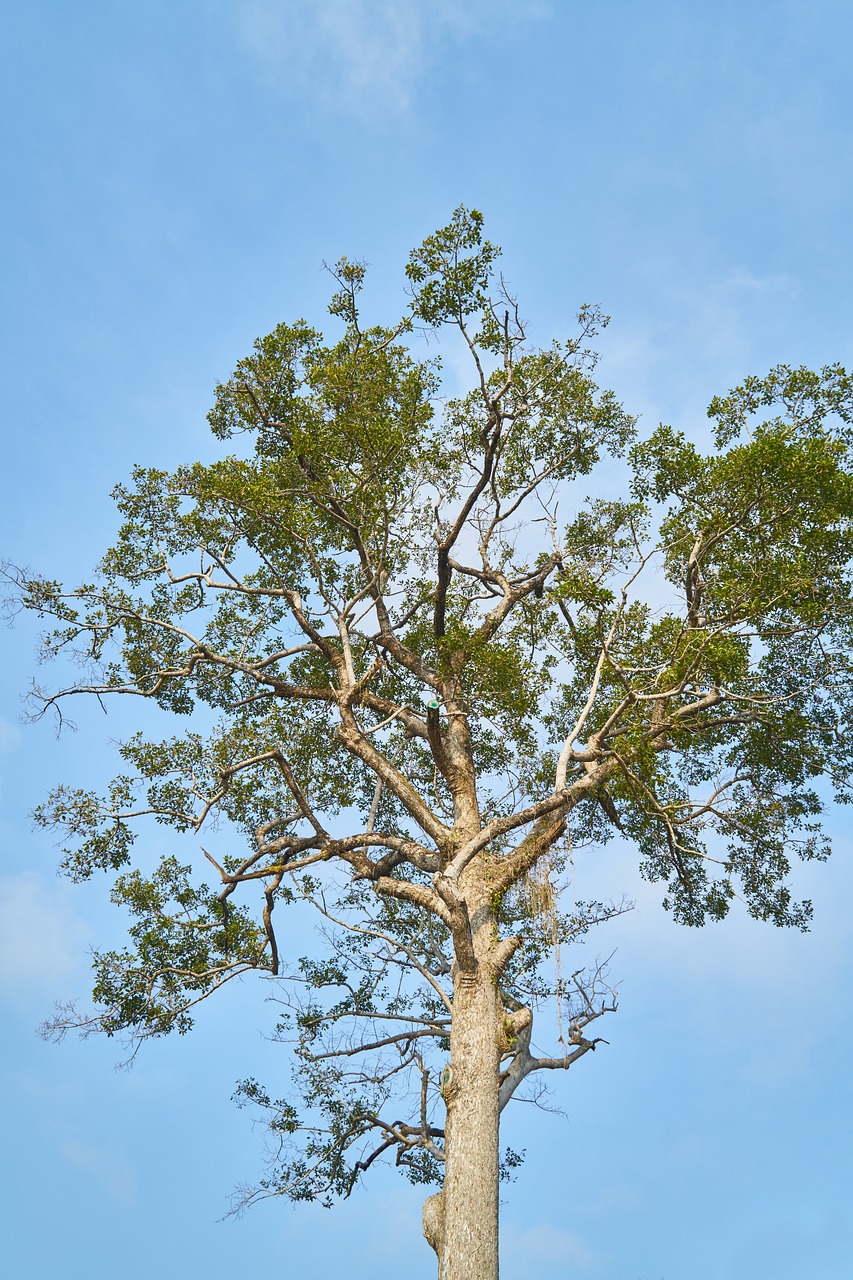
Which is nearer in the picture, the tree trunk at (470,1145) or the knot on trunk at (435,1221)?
the tree trunk at (470,1145)

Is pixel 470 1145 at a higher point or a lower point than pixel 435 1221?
higher

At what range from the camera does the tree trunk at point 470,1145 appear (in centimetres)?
834

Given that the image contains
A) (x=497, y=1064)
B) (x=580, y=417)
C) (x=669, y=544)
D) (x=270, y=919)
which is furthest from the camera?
(x=580, y=417)

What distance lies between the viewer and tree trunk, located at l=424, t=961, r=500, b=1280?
834 centimetres

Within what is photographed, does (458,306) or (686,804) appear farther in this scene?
A: (458,306)

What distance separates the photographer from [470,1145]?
879cm

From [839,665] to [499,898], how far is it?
543cm

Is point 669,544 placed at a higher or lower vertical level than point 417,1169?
higher

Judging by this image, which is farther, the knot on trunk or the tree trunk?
the knot on trunk

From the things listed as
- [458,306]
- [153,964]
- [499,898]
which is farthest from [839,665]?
[153,964]

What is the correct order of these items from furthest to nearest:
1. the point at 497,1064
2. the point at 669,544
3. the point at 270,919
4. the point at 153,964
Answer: the point at 669,544, the point at 153,964, the point at 270,919, the point at 497,1064

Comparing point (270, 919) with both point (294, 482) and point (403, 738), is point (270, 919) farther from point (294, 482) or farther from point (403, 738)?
point (294, 482)

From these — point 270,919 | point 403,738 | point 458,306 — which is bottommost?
point 270,919

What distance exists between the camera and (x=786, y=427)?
11984 millimetres
